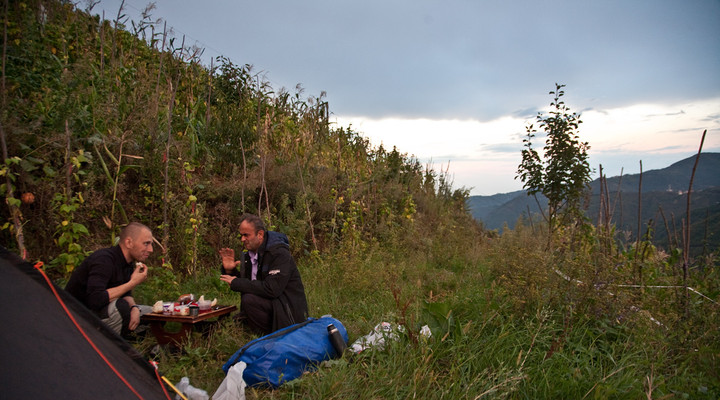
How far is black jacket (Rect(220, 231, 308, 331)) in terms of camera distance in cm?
443

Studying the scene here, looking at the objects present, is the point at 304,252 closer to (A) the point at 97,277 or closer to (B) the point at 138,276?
(B) the point at 138,276

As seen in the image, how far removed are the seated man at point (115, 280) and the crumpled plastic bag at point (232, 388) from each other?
54.6 inches

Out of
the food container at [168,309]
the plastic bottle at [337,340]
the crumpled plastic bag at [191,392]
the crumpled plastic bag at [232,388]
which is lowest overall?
the crumpled plastic bag at [191,392]

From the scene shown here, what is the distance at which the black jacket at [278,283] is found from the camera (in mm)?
4434

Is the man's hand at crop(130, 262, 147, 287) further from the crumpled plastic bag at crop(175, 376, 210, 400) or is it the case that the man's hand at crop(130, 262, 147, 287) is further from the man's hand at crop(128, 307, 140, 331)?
the crumpled plastic bag at crop(175, 376, 210, 400)

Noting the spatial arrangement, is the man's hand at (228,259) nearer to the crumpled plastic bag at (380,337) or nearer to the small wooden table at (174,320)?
the small wooden table at (174,320)

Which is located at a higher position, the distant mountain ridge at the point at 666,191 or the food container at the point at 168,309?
the distant mountain ridge at the point at 666,191

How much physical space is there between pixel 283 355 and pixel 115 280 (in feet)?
6.02

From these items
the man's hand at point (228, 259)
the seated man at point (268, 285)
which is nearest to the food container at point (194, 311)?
the seated man at point (268, 285)

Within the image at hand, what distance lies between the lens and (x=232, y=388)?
3.22 meters

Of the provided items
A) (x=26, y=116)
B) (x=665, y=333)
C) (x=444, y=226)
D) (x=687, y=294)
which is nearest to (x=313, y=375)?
(x=665, y=333)

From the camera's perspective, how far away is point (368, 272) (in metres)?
6.51

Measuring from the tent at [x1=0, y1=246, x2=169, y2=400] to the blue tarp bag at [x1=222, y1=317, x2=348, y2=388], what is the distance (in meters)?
0.87

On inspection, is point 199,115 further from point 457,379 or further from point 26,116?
point 457,379
